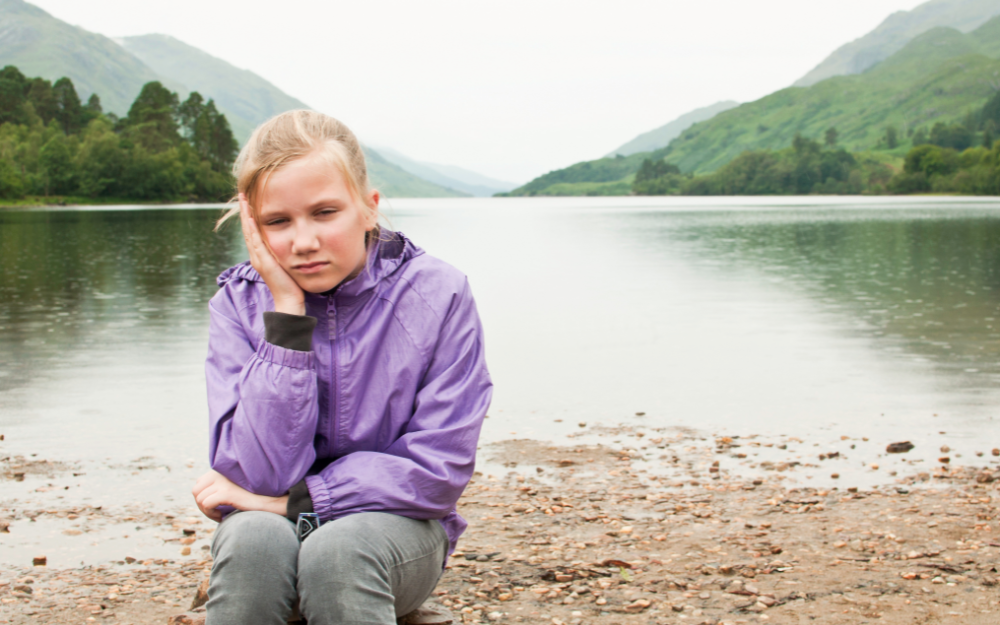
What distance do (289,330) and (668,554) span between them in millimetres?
3763

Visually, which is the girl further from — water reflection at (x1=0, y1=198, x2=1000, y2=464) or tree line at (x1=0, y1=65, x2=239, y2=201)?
tree line at (x1=0, y1=65, x2=239, y2=201)

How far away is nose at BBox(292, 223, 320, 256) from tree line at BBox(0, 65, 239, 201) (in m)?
124

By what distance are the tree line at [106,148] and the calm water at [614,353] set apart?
335 feet

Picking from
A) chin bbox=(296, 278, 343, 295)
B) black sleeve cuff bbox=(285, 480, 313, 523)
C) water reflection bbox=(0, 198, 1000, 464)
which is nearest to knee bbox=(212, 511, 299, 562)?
black sleeve cuff bbox=(285, 480, 313, 523)

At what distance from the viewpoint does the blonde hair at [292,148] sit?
11.7 feet

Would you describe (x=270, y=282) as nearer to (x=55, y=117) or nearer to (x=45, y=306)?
(x=45, y=306)

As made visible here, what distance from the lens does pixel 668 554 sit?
6145 mm

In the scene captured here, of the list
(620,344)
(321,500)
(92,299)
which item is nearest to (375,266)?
(321,500)

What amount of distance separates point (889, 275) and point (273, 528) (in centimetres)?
2948

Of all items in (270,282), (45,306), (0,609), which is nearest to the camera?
(270,282)

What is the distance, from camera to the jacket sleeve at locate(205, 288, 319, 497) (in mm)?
3408

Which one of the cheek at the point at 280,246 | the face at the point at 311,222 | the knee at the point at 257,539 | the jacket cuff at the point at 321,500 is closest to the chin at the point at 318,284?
the face at the point at 311,222

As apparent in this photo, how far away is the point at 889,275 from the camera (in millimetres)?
29047

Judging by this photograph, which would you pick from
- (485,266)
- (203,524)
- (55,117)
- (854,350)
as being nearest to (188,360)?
(203,524)
